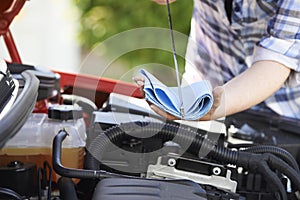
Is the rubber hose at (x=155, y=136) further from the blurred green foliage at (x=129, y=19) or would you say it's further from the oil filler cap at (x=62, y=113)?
the blurred green foliage at (x=129, y=19)

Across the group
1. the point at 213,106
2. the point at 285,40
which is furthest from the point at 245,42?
the point at 213,106

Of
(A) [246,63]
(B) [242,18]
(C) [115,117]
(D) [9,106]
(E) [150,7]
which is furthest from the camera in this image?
(E) [150,7]

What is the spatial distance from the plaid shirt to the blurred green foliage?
5.71 feet

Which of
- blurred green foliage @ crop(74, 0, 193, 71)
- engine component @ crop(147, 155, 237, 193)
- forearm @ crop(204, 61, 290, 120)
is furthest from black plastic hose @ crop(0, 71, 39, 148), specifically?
blurred green foliage @ crop(74, 0, 193, 71)

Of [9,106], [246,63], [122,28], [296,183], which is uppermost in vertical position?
[9,106]

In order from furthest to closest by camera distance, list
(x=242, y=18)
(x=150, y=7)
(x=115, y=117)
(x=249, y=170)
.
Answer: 1. (x=150, y=7)
2. (x=242, y=18)
3. (x=115, y=117)
4. (x=249, y=170)

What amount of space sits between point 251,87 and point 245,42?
445mm

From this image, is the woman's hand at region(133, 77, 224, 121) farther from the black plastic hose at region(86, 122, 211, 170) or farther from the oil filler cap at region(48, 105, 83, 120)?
the oil filler cap at region(48, 105, 83, 120)

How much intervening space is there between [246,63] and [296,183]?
26.4 inches

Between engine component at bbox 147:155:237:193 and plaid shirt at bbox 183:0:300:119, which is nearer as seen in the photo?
engine component at bbox 147:155:237:193

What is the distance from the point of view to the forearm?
1.11 meters

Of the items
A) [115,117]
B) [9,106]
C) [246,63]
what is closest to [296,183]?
[115,117]

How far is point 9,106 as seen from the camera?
90cm

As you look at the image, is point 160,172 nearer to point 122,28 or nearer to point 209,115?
point 209,115
